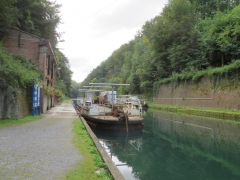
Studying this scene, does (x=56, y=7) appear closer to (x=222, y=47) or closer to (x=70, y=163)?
(x=222, y=47)

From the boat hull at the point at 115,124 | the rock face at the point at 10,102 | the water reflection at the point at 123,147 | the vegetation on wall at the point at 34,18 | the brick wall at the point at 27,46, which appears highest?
the vegetation on wall at the point at 34,18

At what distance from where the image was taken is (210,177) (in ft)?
21.4

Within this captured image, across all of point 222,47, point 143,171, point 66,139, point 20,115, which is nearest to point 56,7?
point 20,115

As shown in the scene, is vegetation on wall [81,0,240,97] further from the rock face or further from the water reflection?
the rock face

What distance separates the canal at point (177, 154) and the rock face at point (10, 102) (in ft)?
15.5

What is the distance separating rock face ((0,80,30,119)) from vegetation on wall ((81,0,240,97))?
61.7 ft

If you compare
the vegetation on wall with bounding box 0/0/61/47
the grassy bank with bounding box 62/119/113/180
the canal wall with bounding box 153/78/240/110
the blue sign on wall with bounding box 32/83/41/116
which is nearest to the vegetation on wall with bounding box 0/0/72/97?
the vegetation on wall with bounding box 0/0/61/47

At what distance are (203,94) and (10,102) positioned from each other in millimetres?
21271

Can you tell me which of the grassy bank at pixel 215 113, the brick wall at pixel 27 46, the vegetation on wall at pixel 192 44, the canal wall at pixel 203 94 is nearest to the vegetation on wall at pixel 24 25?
the brick wall at pixel 27 46

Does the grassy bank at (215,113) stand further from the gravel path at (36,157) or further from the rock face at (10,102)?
the rock face at (10,102)

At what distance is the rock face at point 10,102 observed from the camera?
12.2m

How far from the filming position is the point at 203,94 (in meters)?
27.3

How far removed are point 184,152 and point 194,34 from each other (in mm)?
28766

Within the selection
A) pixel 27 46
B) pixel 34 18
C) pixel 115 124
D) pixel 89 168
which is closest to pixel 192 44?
pixel 34 18
